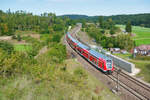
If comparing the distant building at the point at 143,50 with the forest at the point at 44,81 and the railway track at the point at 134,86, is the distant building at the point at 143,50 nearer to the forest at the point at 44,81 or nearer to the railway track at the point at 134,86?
the railway track at the point at 134,86

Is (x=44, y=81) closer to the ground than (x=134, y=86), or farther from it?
farther from it

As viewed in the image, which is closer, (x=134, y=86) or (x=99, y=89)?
(x=99, y=89)

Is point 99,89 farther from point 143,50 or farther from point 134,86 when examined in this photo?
point 143,50

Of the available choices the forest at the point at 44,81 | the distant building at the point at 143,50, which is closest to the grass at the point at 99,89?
the forest at the point at 44,81

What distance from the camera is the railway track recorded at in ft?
71.4

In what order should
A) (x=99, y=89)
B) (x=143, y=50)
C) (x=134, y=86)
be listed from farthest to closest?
(x=143, y=50) < (x=134, y=86) < (x=99, y=89)

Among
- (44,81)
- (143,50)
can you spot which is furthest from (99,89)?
(143,50)

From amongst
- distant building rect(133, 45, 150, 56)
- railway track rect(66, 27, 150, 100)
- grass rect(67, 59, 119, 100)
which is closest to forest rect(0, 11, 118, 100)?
grass rect(67, 59, 119, 100)

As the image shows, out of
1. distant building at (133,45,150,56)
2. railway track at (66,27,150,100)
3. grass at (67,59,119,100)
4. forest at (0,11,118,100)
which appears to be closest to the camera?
forest at (0,11,118,100)

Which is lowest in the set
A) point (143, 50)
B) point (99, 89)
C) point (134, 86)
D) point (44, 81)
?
point (99, 89)

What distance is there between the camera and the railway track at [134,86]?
21766 mm

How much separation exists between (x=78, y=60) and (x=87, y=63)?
390cm

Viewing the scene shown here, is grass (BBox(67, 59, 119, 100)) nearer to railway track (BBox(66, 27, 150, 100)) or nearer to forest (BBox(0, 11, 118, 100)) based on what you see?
forest (BBox(0, 11, 118, 100))

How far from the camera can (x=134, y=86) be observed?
2452 cm
